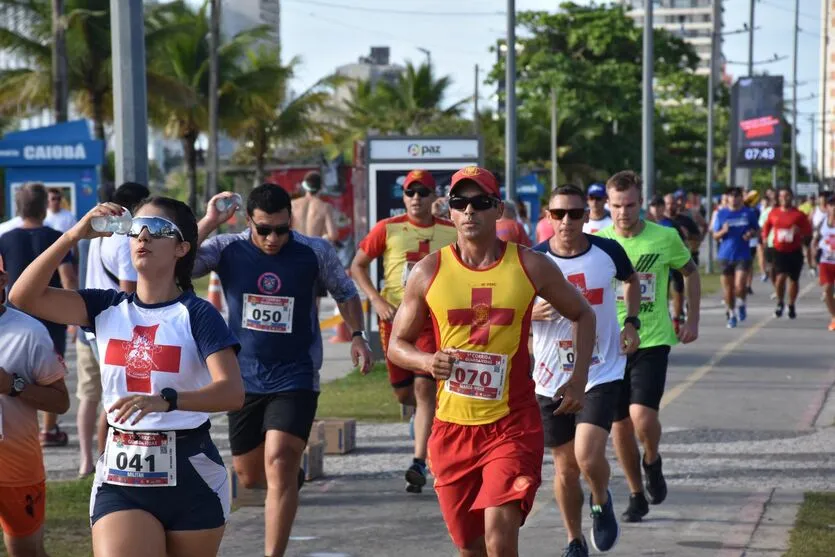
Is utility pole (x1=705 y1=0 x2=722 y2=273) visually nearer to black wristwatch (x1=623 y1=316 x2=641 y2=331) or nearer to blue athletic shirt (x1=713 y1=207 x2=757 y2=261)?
blue athletic shirt (x1=713 y1=207 x2=757 y2=261)

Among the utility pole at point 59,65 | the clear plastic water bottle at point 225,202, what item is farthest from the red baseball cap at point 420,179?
the utility pole at point 59,65

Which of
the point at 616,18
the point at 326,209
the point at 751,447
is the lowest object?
the point at 751,447

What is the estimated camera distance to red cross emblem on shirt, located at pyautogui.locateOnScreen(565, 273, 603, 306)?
26.1 ft

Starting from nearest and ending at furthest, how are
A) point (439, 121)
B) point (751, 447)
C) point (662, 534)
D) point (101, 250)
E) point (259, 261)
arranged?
1. point (259, 261)
2. point (662, 534)
3. point (101, 250)
4. point (751, 447)
5. point (439, 121)

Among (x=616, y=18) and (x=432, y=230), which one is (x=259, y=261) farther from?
(x=616, y=18)

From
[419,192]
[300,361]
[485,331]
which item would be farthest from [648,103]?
[485,331]

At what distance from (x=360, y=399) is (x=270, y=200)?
6605 millimetres

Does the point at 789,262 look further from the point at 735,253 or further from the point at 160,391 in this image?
the point at 160,391

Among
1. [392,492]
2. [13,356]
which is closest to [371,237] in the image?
[392,492]

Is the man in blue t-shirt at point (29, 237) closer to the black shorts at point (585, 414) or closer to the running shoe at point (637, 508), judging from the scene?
the running shoe at point (637, 508)

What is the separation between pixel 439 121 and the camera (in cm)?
6053

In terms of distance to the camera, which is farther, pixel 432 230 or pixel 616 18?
pixel 616 18

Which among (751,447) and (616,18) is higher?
(616,18)

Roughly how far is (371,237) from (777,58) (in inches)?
2312
